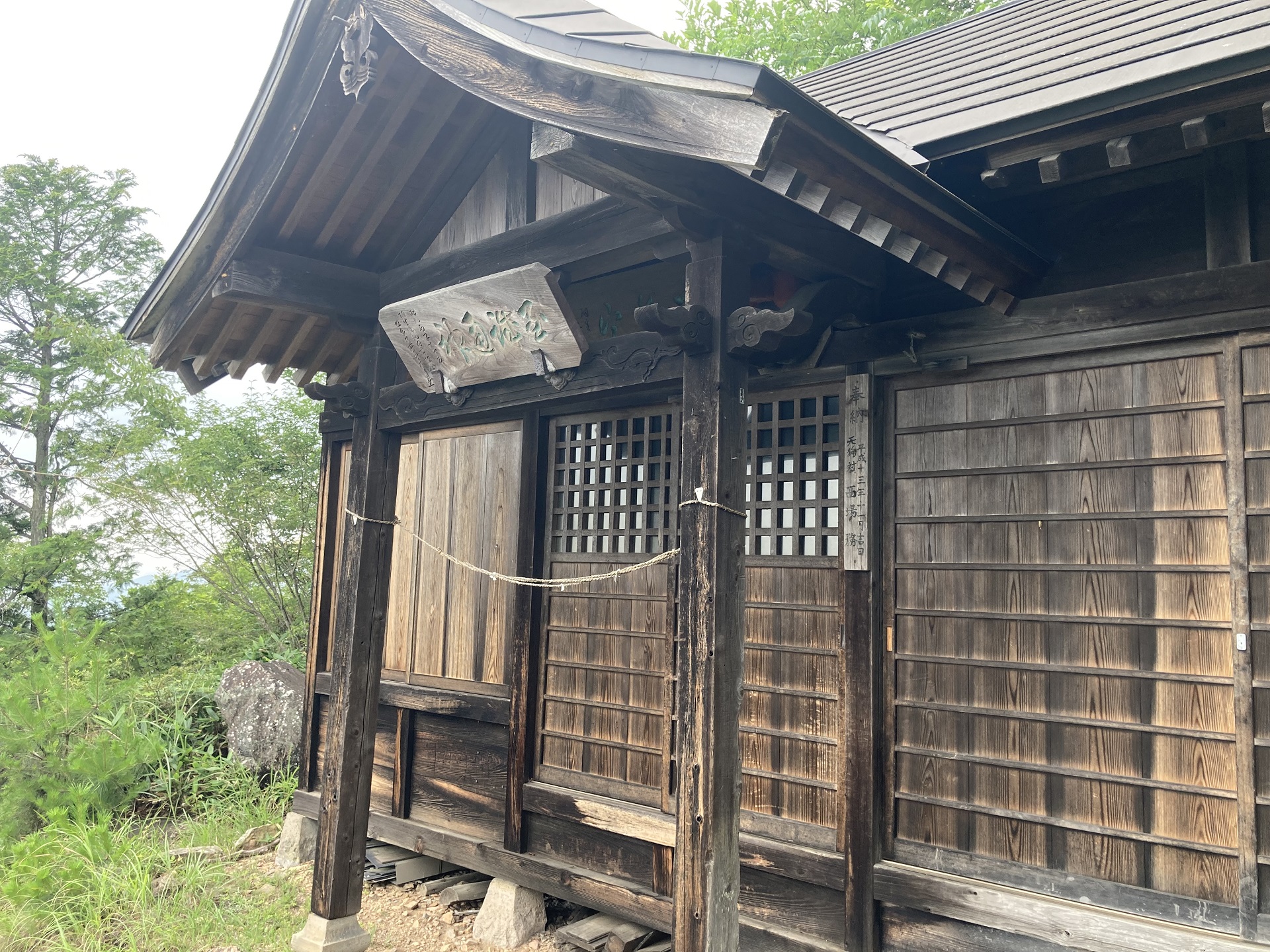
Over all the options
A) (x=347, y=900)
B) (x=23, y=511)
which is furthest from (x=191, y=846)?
(x=23, y=511)

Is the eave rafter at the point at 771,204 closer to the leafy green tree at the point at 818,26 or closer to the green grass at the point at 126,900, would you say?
the green grass at the point at 126,900

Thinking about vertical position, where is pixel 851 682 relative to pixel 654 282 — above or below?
below

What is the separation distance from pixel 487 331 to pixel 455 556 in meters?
2.53

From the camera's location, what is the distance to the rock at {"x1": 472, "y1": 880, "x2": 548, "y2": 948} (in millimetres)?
5621

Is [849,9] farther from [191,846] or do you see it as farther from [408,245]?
[191,846]

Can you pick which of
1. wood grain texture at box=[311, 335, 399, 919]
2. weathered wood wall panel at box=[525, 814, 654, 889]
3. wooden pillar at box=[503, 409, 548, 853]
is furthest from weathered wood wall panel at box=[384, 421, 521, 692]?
weathered wood wall panel at box=[525, 814, 654, 889]

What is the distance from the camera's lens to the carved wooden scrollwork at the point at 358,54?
13.8 ft

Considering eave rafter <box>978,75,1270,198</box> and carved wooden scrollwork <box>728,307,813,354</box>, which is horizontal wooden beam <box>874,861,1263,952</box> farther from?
eave rafter <box>978,75,1270,198</box>

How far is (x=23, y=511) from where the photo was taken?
17.6 meters

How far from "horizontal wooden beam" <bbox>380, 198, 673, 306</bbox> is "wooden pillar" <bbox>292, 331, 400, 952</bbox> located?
616 millimetres

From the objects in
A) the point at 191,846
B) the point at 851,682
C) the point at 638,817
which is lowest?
the point at 191,846

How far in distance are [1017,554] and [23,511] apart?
767 inches

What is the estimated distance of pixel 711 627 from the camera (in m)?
3.35

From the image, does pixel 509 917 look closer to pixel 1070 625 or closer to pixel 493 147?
pixel 1070 625
